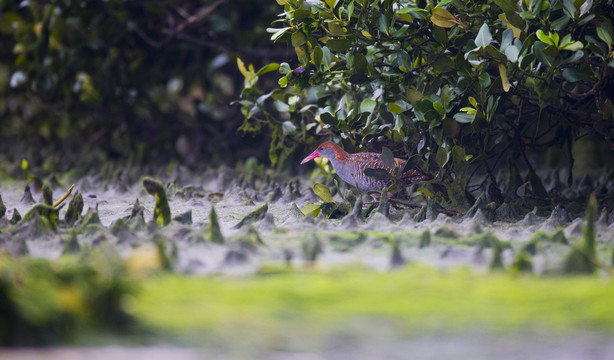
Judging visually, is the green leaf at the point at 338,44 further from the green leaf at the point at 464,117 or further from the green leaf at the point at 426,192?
the green leaf at the point at 426,192

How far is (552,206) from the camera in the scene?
3426 mm

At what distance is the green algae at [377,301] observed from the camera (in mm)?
1637

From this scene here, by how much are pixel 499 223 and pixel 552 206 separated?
44 cm

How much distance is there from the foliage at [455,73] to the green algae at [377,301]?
1155 millimetres

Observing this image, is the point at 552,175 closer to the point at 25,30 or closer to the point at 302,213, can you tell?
the point at 302,213

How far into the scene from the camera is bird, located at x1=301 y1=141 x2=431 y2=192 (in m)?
3.34

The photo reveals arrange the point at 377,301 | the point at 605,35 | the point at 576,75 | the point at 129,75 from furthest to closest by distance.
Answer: the point at 129,75 < the point at 576,75 < the point at 605,35 < the point at 377,301

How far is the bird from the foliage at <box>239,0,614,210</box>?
10 cm

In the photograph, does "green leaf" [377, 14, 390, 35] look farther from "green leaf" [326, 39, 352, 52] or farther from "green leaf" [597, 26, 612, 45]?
"green leaf" [597, 26, 612, 45]

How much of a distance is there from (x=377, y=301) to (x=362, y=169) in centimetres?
166

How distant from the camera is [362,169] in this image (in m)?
3.40

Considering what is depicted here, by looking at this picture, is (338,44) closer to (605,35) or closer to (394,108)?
(394,108)

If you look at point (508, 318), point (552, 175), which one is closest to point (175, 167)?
point (552, 175)

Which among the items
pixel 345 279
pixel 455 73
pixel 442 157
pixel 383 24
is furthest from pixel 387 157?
pixel 345 279
